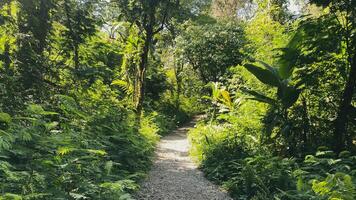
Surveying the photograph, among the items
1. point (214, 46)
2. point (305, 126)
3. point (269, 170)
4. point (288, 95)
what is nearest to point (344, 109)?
point (305, 126)

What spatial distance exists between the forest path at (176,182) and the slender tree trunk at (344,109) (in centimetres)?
228

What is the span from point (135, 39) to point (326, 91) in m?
5.91

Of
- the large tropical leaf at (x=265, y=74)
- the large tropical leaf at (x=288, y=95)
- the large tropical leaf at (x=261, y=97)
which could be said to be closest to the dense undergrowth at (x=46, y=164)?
the large tropical leaf at (x=261, y=97)

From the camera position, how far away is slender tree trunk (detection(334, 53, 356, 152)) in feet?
20.6

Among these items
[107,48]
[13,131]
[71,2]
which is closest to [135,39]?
[107,48]

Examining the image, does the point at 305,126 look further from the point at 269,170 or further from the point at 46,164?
the point at 46,164

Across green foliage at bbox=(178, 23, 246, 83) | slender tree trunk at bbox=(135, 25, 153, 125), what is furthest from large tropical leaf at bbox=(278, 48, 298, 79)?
green foliage at bbox=(178, 23, 246, 83)

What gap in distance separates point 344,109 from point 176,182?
3.45 meters

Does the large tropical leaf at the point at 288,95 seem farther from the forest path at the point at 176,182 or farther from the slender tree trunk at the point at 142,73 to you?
the slender tree trunk at the point at 142,73

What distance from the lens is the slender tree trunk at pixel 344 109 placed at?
629 centimetres

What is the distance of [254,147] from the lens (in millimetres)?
7809

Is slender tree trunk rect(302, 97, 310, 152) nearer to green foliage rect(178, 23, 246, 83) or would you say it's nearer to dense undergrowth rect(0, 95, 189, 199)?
dense undergrowth rect(0, 95, 189, 199)

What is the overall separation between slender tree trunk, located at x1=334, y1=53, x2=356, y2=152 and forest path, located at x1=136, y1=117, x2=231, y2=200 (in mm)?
2277

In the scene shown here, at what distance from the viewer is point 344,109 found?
21.0 feet
